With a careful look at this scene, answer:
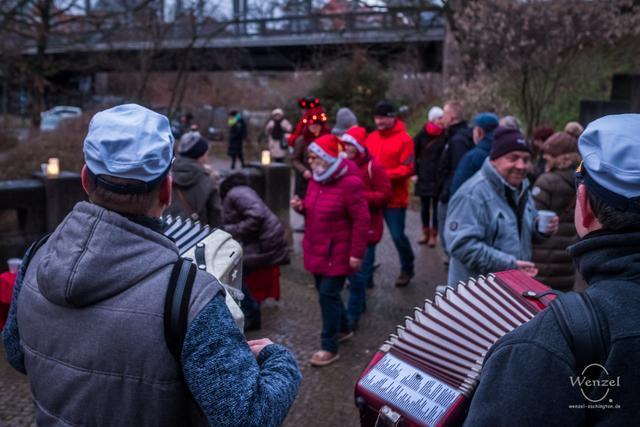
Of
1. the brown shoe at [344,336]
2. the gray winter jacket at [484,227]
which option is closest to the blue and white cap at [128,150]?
the gray winter jacket at [484,227]

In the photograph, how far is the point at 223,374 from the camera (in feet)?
5.41

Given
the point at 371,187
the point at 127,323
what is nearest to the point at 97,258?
the point at 127,323

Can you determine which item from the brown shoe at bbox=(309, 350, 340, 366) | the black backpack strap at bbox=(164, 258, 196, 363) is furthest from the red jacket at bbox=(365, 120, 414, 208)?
the black backpack strap at bbox=(164, 258, 196, 363)

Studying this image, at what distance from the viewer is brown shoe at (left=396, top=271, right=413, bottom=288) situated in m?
7.34

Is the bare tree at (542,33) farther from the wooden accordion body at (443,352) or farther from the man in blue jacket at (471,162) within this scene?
the wooden accordion body at (443,352)

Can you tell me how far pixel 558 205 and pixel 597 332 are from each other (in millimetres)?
3813

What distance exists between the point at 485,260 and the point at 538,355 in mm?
2276

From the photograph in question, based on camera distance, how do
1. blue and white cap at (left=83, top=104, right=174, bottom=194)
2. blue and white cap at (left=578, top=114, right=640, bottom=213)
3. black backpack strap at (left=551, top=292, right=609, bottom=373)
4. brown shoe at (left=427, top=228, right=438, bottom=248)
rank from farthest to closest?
brown shoe at (left=427, top=228, right=438, bottom=248) < blue and white cap at (left=83, top=104, right=174, bottom=194) < blue and white cap at (left=578, top=114, right=640, bottom=213) < black backpack strap at (left=551, top=292, right=609, bottom=373)

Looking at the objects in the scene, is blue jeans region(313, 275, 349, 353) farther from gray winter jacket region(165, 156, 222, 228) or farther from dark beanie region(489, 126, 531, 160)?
dark beanie region(489, 126, 531, 160)

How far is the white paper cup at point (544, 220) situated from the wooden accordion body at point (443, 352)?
1724 mm

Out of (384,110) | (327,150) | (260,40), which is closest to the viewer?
(327,150)

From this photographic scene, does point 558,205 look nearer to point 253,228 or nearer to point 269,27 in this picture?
point 253,228

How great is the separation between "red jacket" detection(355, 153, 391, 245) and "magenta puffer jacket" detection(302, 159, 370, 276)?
1229 millimetres

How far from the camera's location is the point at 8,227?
6.84 m
